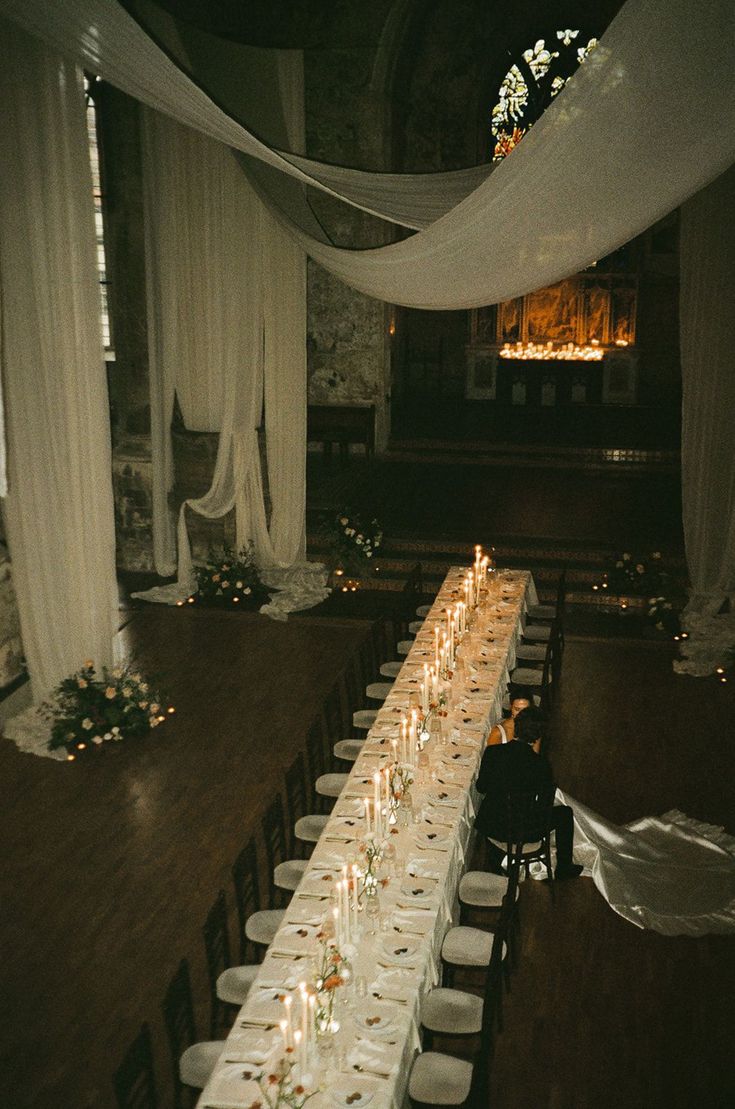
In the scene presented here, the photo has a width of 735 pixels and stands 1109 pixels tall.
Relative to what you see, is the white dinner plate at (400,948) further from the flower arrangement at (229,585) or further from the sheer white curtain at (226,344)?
the flower arrangement at (229,585)

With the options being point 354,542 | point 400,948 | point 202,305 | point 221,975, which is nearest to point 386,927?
point 400,948

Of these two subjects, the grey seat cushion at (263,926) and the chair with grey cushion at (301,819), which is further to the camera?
the chair with grey cushion at (301,819)

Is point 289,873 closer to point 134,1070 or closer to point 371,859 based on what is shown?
point 371,859

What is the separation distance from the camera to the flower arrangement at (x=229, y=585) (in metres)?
11.8

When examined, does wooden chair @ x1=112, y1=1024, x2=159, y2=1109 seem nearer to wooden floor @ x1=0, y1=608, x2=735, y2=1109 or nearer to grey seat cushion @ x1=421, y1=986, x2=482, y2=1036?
wooden floor @ x1=0, y1=608, x2=735, y2=1109

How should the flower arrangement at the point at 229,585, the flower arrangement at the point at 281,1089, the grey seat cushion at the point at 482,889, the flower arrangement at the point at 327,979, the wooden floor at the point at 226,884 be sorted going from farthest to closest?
the flower arrangement at the point at 229,585, the grey seat cushion at the point at 482,889, the wooden floor at the point at 226,884, the flower arrangement at the point at 327,979, the flower arrangement at the point at 281,1089

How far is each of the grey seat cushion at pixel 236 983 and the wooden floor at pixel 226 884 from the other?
0.49 m

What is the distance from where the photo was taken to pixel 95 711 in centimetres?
871

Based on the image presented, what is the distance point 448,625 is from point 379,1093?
4447 mm

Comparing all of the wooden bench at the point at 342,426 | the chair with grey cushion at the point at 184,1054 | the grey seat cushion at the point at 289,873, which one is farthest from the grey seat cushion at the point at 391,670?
the wooden bench at the point at 342,426

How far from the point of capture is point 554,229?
230 inches

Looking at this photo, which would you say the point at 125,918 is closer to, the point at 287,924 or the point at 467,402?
the point at 287,924

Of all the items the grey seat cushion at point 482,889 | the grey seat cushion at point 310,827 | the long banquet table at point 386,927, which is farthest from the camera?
the grey seat cushion at point 310,827

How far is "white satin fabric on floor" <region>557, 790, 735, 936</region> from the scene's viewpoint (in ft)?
21.2
